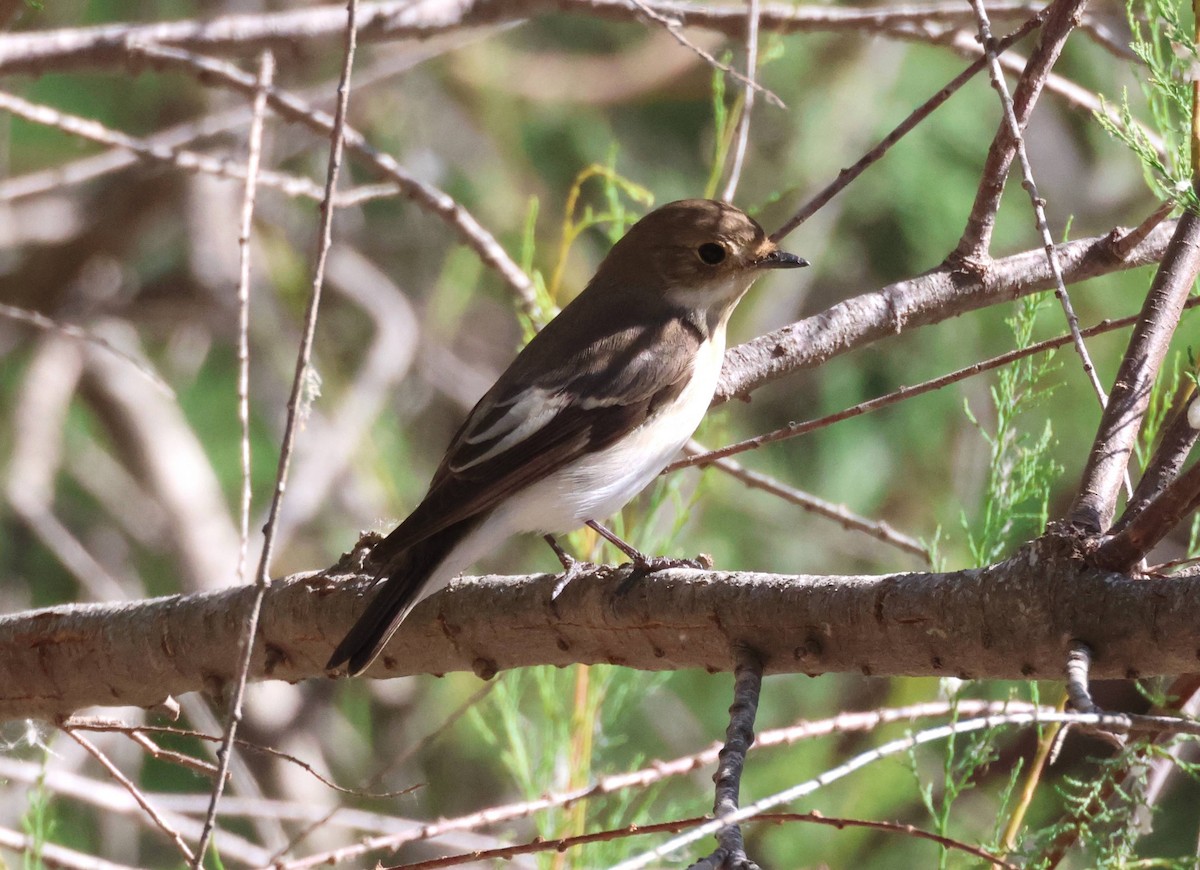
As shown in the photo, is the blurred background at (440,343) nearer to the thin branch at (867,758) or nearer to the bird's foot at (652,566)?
the bird's foot at (652,566)

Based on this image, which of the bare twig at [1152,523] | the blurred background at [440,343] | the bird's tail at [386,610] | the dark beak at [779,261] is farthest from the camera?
the blurred background at [440,343]

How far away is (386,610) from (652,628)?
539 millimetres

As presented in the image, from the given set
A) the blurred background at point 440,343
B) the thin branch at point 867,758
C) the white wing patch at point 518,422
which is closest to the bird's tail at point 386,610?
the white wing patch at point 518,422

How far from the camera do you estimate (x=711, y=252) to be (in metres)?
3.69

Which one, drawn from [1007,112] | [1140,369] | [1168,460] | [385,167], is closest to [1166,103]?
[1007,112]

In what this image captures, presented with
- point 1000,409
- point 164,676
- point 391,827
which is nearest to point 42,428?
point 391,827

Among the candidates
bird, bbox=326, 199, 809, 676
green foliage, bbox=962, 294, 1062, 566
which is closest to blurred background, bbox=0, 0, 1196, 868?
bird, bbox=326, 199, 809, 676

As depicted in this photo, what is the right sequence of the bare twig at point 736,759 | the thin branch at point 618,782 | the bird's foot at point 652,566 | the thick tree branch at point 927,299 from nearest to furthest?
the bare twig at point 736,759 → the thin branch at point 618,782 → the bird's foot at point 652,566 → the thick tree branch at point 927,299

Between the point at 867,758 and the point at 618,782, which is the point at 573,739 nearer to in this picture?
the point at 618,782

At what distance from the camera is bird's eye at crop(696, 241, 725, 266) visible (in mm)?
3670

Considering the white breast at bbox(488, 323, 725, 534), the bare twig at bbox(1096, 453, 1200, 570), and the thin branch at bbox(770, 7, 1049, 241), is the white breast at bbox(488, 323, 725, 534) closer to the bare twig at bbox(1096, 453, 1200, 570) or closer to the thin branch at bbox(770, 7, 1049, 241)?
the thin branch at bbox(770, 7, 1049, 241)

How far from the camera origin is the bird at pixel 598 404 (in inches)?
120

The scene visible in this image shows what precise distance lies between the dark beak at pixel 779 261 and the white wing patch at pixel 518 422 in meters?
0.70

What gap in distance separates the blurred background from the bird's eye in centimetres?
148
